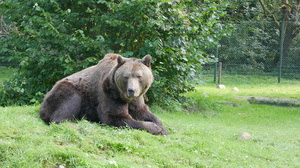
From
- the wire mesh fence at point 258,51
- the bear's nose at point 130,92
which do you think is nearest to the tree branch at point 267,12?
the wire mesh fence at point 258,51

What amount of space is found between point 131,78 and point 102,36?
16.8 feet

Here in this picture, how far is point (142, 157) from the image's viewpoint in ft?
17.7

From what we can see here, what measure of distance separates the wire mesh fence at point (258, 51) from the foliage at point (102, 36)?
9985mm

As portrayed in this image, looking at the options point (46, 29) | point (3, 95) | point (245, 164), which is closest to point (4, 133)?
point (245, 164)

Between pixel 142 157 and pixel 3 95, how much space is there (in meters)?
7.60

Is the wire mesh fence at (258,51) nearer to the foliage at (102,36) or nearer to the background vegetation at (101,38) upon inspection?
the background vegetation at (101,38)

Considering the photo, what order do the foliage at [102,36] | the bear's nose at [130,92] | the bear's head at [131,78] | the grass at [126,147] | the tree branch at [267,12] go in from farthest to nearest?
the tree branch at [267,12] → the foliage at [102,36] → the bear's head at [131,78] → the bear's nose at [130,92] → the grass at [126,147]

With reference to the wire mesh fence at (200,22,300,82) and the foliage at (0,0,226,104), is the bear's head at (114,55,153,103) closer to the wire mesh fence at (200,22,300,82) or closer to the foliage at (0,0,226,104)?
the foliage at (0,0,226,104)

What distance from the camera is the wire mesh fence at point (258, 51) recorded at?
849 inches

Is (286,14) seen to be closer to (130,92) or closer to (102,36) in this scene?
(102,36)

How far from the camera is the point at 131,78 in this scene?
653cm

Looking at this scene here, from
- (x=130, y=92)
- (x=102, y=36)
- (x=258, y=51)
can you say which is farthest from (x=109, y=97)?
(x=258, y=51)

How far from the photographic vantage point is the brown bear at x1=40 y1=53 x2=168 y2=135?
6668mm

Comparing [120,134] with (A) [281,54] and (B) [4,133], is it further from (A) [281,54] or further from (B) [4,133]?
(A) [281,54]
